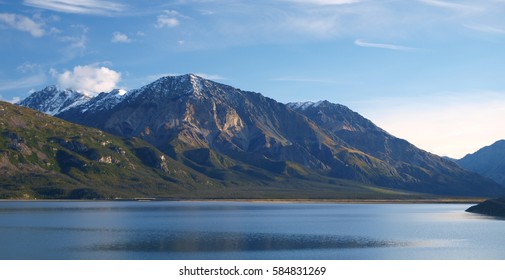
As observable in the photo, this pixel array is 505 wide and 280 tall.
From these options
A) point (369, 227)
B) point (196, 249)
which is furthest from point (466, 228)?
point (196, 249)

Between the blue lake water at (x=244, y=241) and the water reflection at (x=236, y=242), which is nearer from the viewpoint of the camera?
the blue lake water at (x=244, y=241)

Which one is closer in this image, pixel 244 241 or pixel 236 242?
pixel 236 242

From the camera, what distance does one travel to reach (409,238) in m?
144

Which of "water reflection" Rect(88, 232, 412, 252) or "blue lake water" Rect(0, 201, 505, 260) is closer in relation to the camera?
"blue lake water" Rect(0, 201, 505, 260)

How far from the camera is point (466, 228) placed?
561 ft

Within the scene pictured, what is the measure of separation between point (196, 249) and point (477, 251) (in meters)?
52.1

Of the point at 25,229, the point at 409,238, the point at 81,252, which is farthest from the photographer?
the point at 25,229
